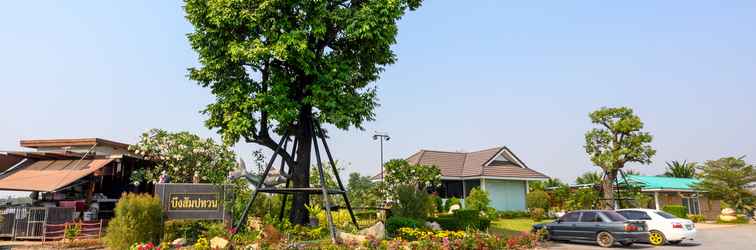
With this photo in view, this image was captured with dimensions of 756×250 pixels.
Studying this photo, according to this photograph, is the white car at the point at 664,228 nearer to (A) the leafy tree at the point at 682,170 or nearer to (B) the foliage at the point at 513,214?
(B) the foliage at the point at 513,214

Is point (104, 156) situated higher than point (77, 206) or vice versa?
point (104, 156)

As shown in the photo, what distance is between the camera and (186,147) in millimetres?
19969

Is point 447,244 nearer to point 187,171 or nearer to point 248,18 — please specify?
point 248,18

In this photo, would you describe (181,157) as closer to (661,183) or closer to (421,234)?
(421,234)

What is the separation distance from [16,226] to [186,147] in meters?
6.33

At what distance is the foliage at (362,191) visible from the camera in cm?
2644

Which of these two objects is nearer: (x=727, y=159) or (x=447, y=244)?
(x=447, y=244)

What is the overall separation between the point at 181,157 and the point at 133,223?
23.4 feet

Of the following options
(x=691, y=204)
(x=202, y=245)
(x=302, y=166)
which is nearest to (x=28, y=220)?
(x=202, y=245)

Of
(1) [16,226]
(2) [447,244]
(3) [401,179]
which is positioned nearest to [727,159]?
(3) [401,179]

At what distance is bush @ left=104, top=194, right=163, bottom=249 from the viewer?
12.8 meters

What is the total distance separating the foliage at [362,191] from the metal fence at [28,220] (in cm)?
1420

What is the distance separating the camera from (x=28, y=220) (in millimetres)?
15875

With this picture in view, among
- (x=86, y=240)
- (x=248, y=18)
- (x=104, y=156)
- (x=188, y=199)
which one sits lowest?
(x=86, y=240)
